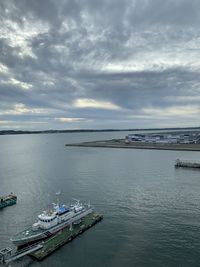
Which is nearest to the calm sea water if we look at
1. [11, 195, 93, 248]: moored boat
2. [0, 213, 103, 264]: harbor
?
[0, 213, 103, 264]: harbor

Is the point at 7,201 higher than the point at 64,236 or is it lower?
higher

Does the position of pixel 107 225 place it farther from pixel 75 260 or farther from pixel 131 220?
pixel 75 260

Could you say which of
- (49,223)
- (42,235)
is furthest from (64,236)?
(42,235)

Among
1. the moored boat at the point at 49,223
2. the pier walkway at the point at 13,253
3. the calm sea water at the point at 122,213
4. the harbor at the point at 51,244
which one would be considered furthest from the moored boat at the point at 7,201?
the pier walkway at the point at 13,253

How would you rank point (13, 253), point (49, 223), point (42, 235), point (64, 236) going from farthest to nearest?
point (49, 223)
point (64, 236)
point (42, 235)
point (13, 253)

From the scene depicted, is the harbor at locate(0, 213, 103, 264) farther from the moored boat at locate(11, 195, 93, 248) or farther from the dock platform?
the moored boat at locate(11, 195, 93, 248)

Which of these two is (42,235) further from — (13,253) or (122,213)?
(122,213)

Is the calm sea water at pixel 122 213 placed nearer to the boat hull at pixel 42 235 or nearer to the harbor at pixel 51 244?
the harbor at pixel 51 244

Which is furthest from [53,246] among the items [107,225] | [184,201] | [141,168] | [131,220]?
[141,168]
